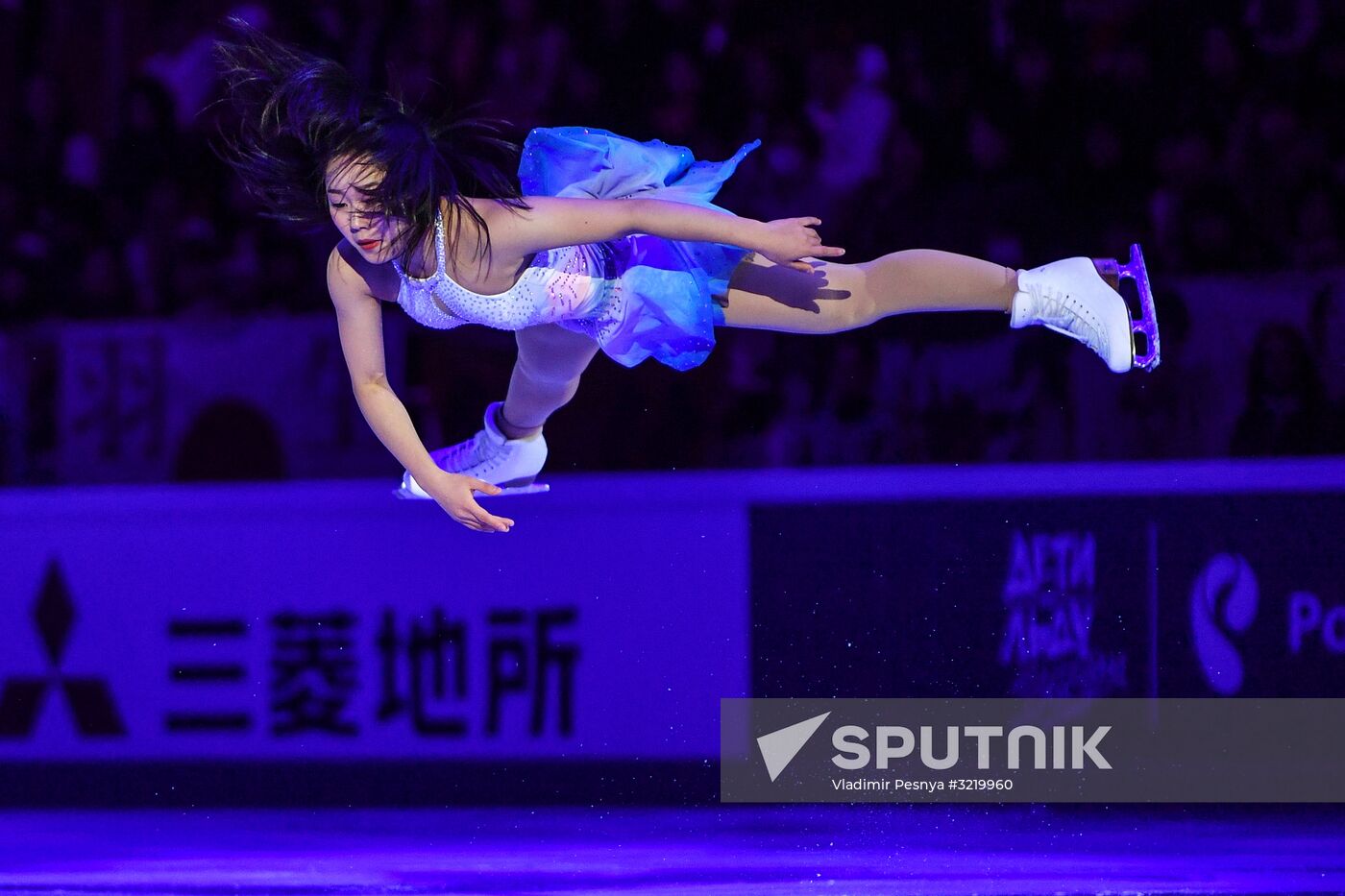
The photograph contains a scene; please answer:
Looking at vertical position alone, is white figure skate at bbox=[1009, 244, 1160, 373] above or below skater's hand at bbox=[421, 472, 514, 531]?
above

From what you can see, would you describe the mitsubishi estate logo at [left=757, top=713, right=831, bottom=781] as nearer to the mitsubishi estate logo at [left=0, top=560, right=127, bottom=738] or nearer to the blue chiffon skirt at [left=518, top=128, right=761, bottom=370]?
the blue chiffon skirt at [left=518, top=128, right=761, bottom=370]

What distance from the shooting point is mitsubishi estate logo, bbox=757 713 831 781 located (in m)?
4.20

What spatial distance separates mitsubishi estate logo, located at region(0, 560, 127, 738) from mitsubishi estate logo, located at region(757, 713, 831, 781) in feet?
6.08

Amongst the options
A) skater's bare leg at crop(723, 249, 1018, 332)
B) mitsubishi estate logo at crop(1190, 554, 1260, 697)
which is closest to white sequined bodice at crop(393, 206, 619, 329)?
skater's bare leg at crop(723, 249, 1018, 332)

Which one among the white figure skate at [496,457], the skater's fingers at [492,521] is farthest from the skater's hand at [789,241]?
the white figure skate at [496,457]

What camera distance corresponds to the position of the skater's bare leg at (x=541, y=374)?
10.7 ft

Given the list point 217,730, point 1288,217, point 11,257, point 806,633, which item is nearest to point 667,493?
point 806,633

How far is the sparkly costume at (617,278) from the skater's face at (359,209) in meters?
0.14

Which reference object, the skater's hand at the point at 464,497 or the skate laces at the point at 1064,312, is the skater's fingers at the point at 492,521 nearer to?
the skater's hand at the point at 464,497

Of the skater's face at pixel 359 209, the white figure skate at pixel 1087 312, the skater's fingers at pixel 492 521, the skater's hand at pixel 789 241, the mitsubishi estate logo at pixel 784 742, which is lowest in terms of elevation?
the mitsubishi estate logo at pixel 784 742

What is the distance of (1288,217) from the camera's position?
4.75m

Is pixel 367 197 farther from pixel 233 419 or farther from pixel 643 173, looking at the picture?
pixel 233 419

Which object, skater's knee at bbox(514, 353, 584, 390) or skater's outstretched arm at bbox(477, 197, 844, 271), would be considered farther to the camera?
skater's knee at bbox(514, 353, 584, 390)

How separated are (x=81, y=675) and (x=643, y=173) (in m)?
2.48
